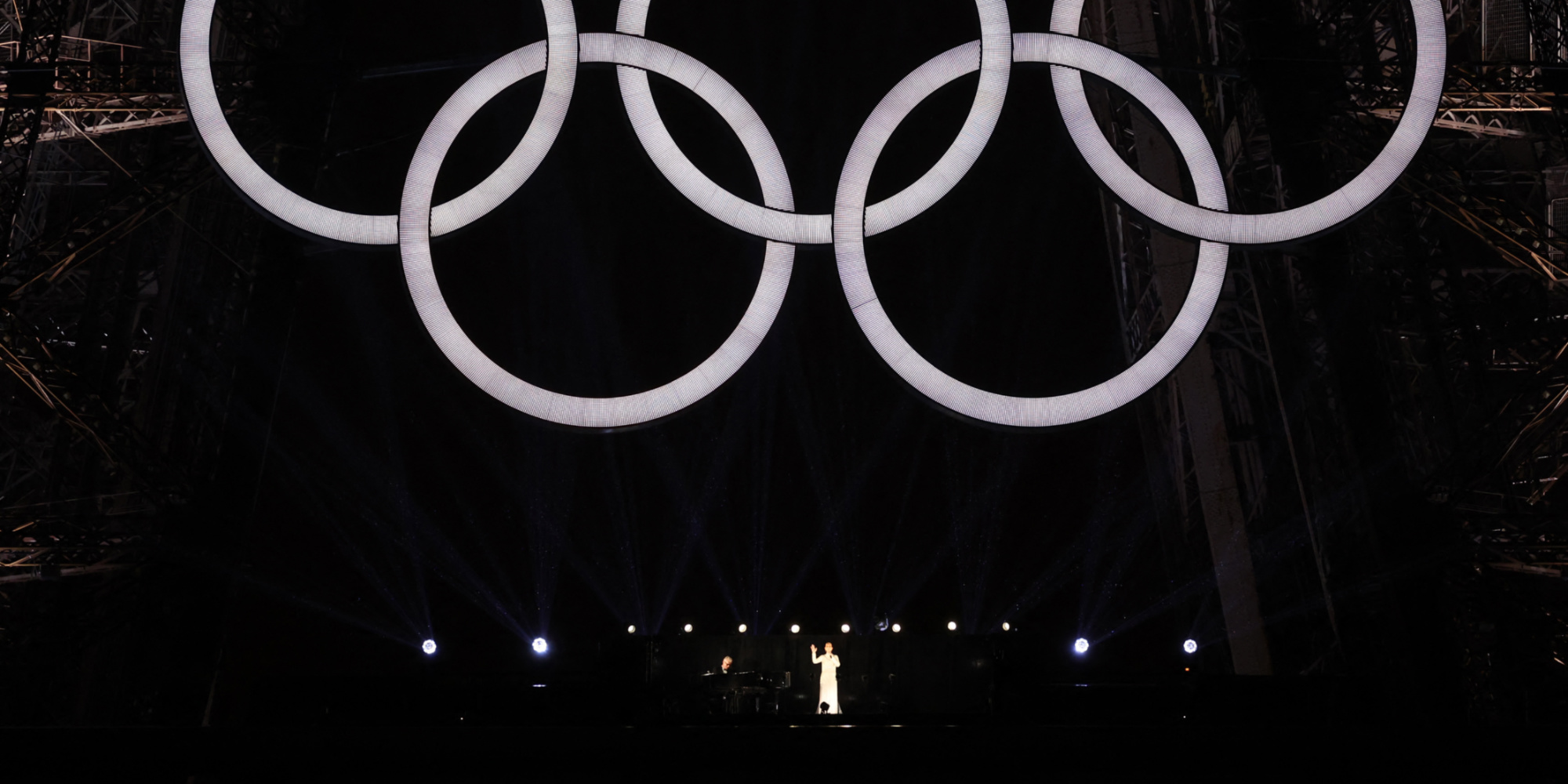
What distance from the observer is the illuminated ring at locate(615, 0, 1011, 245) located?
10.6 m

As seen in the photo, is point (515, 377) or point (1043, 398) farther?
point (515, 377)

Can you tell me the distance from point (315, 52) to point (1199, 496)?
16.0 meters

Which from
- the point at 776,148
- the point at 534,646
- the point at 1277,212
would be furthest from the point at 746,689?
the point at 1277,212

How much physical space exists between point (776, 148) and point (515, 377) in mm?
3351

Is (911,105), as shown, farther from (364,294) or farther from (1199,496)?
(364,294)

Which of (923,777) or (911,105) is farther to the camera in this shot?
(911,105)

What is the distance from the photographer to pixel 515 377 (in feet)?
34.3

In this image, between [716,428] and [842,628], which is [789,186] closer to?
[716,428]

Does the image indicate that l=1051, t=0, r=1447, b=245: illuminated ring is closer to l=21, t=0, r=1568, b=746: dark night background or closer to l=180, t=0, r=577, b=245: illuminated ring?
l=180, t=0, r=577, b=245: illuminated ring

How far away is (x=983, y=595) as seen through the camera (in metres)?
21.1

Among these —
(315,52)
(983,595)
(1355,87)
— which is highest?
(315,52)

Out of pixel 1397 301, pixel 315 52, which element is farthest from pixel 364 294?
pixel 1397 301

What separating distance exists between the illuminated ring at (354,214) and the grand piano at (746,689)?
327 inches

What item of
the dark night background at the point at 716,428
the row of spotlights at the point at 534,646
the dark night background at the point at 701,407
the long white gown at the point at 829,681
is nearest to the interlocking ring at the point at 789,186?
the long white gown at the point at 829,681
